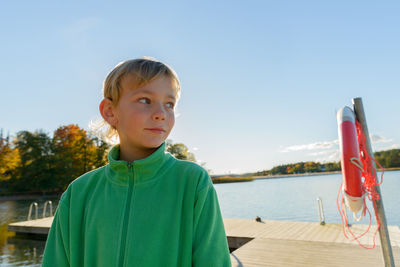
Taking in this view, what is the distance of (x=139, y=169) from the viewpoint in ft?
3.84

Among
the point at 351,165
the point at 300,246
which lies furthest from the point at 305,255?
the point at 351,165

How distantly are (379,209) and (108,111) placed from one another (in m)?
3.19

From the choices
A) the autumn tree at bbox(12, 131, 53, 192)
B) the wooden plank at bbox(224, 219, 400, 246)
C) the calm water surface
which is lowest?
the calm water surface

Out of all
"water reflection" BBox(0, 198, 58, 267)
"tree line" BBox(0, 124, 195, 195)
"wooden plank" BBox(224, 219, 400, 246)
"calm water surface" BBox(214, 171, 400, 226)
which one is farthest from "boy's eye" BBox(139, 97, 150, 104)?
"tree line" BBox(0, 124, 195, 195)

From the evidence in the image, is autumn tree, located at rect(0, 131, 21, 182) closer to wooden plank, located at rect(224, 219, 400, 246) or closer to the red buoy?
wooden plank, located at rect(224, 219, 400, 246)

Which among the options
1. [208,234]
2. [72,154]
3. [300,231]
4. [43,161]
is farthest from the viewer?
[72,154]

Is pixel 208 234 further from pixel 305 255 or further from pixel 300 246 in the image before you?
pixel 300 246

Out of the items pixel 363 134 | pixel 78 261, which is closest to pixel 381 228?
pixel 363 134

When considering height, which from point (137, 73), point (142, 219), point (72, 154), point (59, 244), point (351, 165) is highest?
point (72, 154)

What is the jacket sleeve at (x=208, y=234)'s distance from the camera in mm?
974

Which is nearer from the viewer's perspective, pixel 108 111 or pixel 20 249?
pixel 108 111

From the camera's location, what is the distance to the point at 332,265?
14.2 feet

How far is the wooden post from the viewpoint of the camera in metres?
3.02

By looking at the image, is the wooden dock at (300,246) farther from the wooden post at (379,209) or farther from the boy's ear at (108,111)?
the boy's ear at (108,111)
